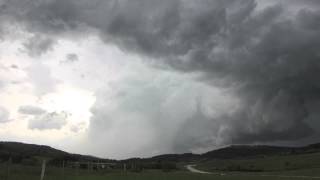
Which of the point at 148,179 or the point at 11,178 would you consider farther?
the point at 148,179

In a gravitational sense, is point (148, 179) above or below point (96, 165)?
below

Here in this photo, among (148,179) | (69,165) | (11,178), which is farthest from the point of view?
(69,165)

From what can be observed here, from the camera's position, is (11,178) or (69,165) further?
(69,165)

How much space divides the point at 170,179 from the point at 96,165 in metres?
83.1

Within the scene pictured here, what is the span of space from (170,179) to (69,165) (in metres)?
82.7

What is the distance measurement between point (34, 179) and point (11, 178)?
10.5ft

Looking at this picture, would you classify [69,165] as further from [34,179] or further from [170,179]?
[34,179]

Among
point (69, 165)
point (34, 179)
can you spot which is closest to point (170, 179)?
point (34, 179)

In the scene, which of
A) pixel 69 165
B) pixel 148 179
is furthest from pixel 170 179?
pixel 69 165

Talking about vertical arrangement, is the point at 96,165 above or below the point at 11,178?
above

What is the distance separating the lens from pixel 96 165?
153 meters

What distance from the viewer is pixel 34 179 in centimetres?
5322

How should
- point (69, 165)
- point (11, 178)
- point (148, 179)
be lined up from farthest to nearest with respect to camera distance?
point (69, 165)
point (148, 179)
point (11, 178)

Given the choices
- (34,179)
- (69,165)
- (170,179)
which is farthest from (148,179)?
(69,165)
